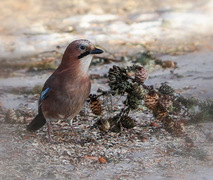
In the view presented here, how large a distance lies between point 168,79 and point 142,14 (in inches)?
110

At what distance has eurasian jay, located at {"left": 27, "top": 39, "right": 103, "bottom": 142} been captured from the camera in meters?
3.19

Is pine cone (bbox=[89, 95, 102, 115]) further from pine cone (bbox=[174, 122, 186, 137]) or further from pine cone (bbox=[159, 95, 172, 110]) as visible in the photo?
pine cone (bbox=[174, 122, 186, 137])

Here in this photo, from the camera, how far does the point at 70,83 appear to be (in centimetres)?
323

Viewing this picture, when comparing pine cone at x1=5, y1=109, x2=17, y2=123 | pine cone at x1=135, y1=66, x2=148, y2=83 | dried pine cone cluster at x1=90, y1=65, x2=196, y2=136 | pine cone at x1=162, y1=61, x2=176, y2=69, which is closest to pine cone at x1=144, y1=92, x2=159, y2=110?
dried pine cone cluster at x1=90, y1=65, x2=196, y2=136

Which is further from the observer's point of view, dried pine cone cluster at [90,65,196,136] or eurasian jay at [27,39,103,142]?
dried pine cone cluster at [90,65,196,136]

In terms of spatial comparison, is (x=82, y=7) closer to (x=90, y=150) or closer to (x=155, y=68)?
(x=155, y=68)

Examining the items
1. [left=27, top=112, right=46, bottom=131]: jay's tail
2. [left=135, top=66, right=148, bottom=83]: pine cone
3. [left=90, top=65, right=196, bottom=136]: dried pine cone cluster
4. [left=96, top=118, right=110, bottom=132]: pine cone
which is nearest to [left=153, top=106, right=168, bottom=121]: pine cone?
[left=90, top=65, right=196, bottom=136]: dried pine cone cluster

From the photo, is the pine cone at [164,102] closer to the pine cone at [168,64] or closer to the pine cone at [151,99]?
the pine cone at [151,99]

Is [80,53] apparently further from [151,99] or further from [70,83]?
[151,99]

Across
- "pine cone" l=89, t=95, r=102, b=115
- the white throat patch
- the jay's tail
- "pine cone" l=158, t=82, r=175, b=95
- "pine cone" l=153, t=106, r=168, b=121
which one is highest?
the white throat patch

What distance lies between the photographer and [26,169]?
9.99ft

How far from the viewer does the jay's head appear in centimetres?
318

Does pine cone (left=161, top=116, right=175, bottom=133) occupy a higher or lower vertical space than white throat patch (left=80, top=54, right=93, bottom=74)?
lower

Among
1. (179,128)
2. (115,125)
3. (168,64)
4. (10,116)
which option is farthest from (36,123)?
(168,64)
